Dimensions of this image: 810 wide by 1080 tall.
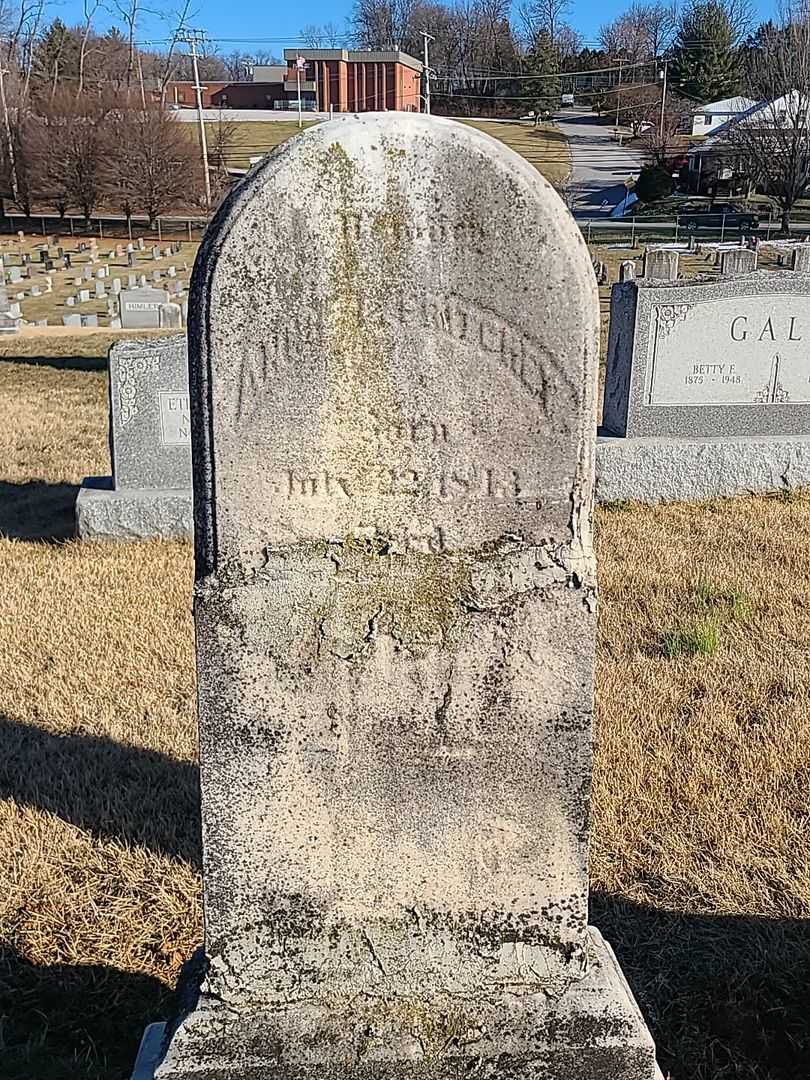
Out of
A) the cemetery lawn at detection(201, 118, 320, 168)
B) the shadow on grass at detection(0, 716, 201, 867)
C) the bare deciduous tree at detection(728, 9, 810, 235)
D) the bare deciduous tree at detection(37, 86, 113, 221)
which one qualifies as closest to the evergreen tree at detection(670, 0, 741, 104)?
the cemetery lawn at detection(201, 118, 320, 168)

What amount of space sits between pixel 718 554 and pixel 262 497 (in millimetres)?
4888

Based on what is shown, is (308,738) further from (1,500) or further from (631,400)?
(1,500)

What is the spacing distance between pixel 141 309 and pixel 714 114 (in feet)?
167

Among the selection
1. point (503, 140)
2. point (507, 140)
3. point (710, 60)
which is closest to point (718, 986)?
point (503, 140)

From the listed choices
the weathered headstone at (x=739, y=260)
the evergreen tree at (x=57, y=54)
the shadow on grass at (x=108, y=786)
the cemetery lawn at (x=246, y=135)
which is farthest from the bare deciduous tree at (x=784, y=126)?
the evergreen tree at (x=57, y=54)

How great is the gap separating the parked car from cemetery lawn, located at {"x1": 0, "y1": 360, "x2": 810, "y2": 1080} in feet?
105

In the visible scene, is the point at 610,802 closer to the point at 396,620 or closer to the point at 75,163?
the point at 396,620

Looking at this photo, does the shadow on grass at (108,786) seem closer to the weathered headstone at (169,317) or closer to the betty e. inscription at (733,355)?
the betty e. inscription at (733,355)

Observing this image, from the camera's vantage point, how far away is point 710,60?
6712cm

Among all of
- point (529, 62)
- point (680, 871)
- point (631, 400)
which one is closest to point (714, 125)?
point (529, 62)

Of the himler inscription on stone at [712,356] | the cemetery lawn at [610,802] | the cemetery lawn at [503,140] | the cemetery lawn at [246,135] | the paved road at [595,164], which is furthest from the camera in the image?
the cemetery lawn at [503,140]

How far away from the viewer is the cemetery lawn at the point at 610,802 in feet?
8.97

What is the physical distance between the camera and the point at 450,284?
1.76 metres

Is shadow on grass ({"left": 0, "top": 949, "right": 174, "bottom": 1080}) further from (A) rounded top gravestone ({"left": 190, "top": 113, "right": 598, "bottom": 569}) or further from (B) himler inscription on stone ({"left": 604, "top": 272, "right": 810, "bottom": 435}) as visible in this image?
(B) himler inscription on stone ({"left": 604, "top": 272, "right": 810, "bottom": 435})
